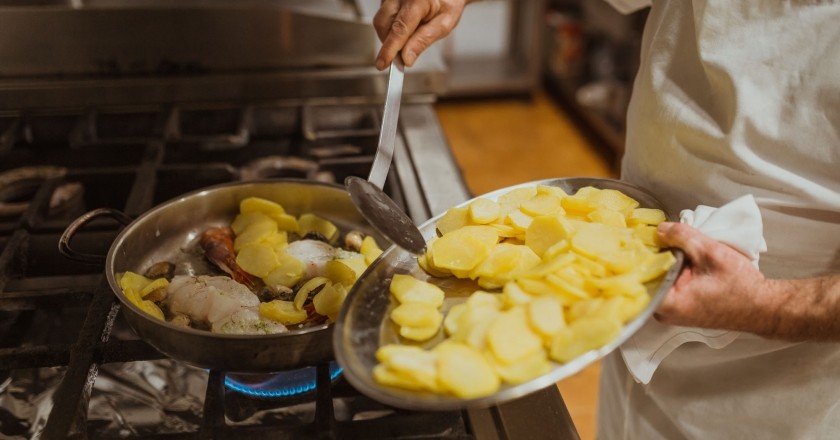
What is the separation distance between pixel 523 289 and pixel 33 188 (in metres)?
0.89

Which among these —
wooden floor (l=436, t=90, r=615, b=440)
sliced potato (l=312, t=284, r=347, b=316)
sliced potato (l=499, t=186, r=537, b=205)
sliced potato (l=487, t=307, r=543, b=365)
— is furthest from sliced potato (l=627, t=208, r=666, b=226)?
wooden floor (l=436, t=90, r=615, b=440)

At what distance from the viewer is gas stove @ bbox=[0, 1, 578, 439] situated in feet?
2.47

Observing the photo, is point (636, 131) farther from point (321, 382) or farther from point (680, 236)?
point (321, 382)

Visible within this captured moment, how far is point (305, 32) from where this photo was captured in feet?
4.71

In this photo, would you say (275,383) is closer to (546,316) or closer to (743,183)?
(546,316)

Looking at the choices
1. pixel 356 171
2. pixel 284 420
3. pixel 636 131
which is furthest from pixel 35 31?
pixel 636 131

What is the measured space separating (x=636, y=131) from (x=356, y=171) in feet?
1.59

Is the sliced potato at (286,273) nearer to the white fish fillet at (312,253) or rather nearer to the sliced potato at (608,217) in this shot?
the white fish fillet at (312,253)

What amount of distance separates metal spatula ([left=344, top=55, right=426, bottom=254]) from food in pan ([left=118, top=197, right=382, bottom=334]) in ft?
0.33

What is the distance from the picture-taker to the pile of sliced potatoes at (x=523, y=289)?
617 millimetres

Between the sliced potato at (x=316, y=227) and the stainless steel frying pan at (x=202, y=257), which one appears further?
the sliced potato at (x=316, y=227)

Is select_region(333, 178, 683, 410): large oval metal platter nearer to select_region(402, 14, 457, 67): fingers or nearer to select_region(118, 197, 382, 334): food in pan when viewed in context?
select_region(118, 197, 382, 334): food in pan

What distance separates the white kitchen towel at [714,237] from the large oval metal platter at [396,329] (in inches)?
2.4

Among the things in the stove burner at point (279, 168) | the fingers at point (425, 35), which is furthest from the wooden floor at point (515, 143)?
the fingers at point (425, 35)
